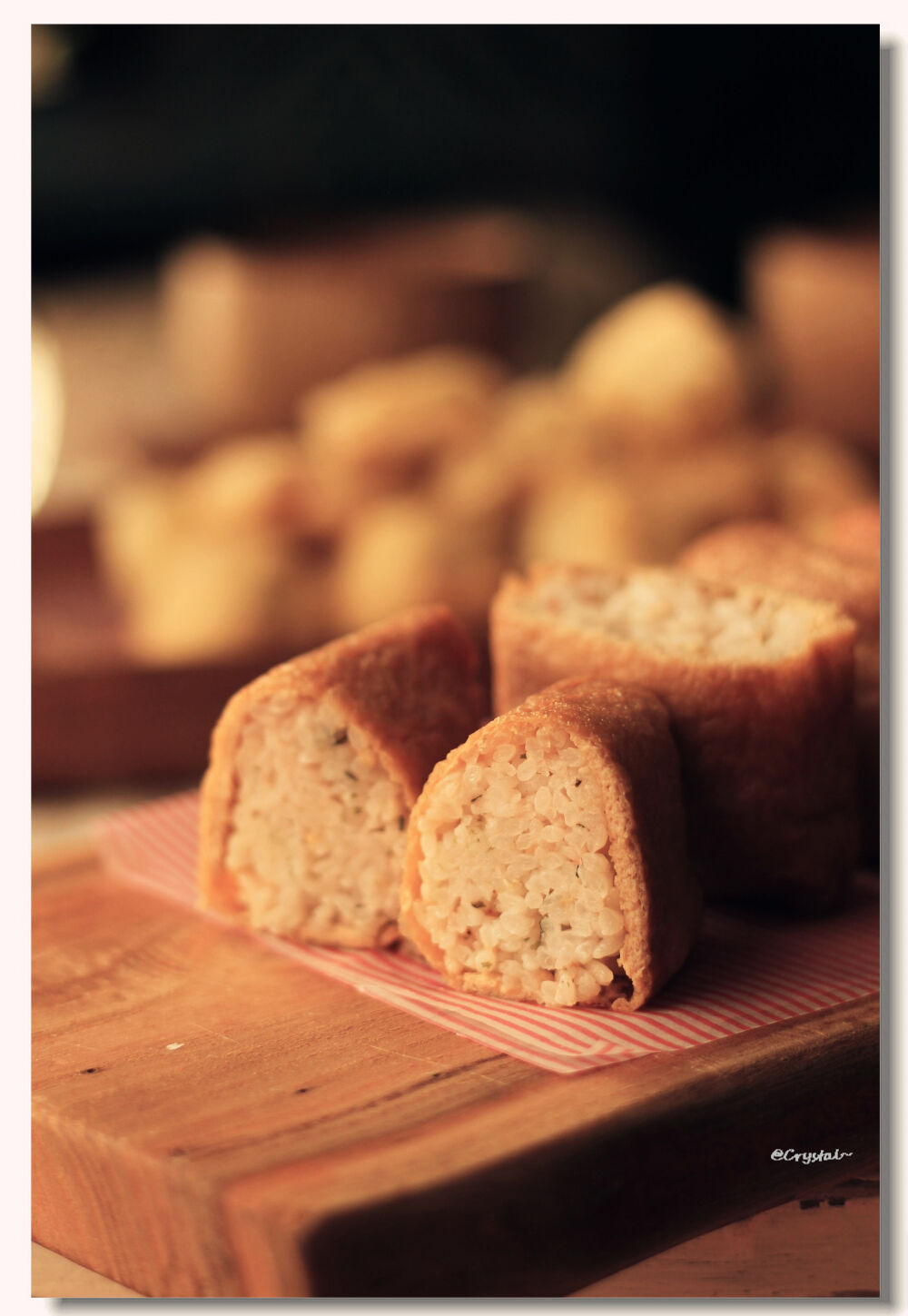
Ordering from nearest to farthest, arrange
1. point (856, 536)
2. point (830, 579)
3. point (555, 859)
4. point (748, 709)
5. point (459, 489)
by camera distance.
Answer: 1. point (555, 859)
2. point (748, 709)
3. point (830, 579)
4. point (856, 536)
5. point (459, 489)

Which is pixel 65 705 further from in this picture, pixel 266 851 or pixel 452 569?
pixel 266 851

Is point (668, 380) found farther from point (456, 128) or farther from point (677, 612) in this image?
point (677, 612)

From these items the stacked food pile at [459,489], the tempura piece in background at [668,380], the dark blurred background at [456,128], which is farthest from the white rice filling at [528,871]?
the tempura piece in background at [668,380]

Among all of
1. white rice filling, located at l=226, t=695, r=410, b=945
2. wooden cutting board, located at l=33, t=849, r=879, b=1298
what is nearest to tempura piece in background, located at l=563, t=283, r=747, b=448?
white rice filling, located at l=226, t=695, r=410, b=945

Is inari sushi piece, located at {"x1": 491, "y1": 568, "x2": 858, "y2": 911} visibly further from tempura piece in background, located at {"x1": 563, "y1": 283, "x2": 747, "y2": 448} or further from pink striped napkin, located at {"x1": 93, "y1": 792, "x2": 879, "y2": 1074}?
tempura piece in background, located at {"x1": 563, "y1": 283, "x2": 747, "y2": 448}

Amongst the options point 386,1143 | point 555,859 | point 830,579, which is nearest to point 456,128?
point 830,579

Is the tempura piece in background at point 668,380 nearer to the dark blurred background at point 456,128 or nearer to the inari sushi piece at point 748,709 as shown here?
the dark blurred background at point 456,128

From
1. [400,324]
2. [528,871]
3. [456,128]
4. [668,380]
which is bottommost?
[528,871]
